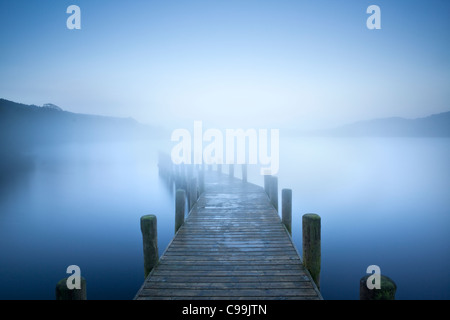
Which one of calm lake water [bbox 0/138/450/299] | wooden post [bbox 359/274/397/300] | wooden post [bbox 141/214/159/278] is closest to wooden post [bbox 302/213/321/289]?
wooden post [bbox 359/274/397/300]

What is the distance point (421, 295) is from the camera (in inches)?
344

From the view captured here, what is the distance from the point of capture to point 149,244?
502 centimetres

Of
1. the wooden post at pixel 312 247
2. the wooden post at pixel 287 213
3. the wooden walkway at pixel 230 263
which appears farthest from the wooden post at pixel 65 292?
the wooden post at pixel 287 213

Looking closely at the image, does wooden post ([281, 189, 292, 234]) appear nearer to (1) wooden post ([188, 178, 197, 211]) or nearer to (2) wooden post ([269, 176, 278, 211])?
(2) wooden post ([269, 176, 278, 211])

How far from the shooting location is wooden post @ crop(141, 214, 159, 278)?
4945mm

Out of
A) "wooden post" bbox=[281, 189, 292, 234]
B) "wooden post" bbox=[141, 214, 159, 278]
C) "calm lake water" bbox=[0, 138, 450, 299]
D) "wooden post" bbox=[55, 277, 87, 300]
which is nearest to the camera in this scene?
"wooden post" bbox=[55, 277, 87, 300]

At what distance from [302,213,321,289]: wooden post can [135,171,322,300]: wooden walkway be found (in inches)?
7.8

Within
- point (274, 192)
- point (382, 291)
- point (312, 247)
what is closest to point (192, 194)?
point (274, 192)

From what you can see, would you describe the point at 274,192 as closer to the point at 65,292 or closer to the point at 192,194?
the point at 192,194

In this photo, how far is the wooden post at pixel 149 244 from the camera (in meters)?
4.95

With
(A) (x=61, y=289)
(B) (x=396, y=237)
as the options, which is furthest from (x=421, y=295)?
(A) (x=61, y=289)

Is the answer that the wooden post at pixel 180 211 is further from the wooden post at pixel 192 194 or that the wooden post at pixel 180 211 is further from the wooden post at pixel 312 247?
the wooden post at pixel 312 247

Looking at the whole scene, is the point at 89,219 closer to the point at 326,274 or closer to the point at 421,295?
the point at 326,274

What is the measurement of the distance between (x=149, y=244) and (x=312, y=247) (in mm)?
3312
